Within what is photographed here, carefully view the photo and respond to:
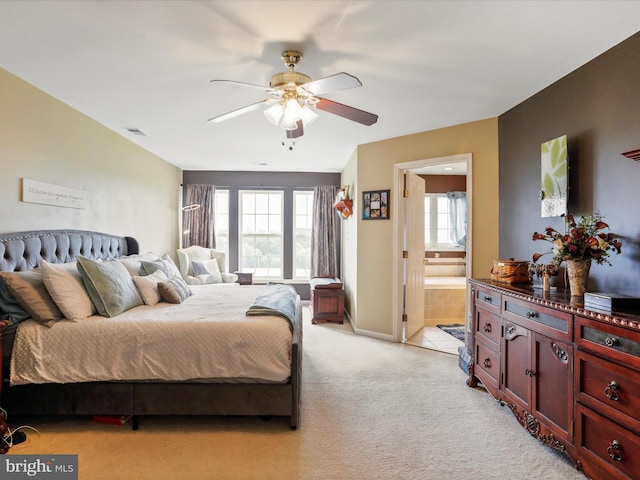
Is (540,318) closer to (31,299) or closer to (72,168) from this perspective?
(31,299)

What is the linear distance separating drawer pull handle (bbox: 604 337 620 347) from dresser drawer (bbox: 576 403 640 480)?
37 centimetres

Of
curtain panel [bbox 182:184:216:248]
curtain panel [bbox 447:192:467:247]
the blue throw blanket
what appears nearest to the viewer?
the blue throw blanket

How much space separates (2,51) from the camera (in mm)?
2352

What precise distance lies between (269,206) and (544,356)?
17.3 ft

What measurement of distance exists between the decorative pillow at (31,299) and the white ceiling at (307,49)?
4.91 feet

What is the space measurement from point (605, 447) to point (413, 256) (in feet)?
9.95

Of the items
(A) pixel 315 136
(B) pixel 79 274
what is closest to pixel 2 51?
(B) pixel 79 274

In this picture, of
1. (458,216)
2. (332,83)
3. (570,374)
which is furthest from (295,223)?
(570,374)

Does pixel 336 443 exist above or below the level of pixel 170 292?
below

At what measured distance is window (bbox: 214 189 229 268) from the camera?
6.64 metres

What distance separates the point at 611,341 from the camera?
171 cm

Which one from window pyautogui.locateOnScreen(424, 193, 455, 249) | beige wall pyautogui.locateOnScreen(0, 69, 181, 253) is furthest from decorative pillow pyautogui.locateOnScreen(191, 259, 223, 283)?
window pyautogui.locateOnScreen(424, 193, 455, 249)

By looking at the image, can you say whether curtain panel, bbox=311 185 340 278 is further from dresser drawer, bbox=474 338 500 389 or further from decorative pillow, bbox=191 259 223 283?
dresser drawer, bbox=474 338 500 389

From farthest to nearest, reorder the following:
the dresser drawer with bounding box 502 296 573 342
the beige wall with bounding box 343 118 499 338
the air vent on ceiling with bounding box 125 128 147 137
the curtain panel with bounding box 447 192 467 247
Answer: the curtain panel with bounding box 447 192 467 247
the air vent on ceiling with bounding box 125 128 147 137
the beige wall with bounding box 343 118 499 338
the dresser drawer with bounding box 502 296 573 342
